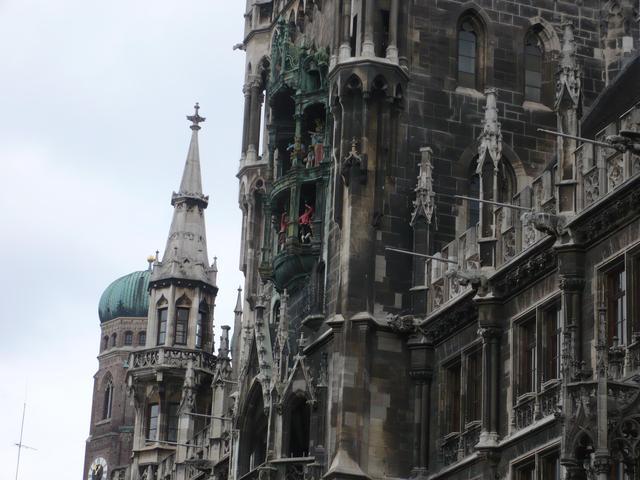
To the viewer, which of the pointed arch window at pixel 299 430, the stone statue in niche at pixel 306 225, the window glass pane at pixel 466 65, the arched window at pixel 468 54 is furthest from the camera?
the stone statue in niche at pixel 306 225

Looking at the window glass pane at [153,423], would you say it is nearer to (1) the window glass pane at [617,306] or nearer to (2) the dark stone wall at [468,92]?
(2) the dark stone wall at [468,92]

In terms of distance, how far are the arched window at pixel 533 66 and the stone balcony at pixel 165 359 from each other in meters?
32.5

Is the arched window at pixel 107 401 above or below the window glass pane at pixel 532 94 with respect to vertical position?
above

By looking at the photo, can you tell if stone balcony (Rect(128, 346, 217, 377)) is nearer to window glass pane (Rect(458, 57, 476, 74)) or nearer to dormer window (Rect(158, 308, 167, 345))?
dormer window (Rect(158, 308, 167, 345))

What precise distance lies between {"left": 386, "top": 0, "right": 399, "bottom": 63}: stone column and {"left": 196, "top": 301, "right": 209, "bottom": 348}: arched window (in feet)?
118

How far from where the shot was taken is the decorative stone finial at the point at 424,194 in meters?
54.2

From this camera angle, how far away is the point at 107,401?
124750 mm

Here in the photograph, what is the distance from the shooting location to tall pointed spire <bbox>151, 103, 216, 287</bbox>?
9038 centimetres

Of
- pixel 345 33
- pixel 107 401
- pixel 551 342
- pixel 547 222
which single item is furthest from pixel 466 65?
pixel 107 401

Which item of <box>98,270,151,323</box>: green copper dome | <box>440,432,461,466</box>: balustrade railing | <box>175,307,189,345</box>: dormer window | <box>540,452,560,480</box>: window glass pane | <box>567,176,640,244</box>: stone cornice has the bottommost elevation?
<box>540,452,560,480</box>: window glass pane

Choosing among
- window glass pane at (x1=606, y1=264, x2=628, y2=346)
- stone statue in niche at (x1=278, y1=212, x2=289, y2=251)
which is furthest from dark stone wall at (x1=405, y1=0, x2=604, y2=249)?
window glass pane at (x1=606, y1=264, x2=628, y2=346)

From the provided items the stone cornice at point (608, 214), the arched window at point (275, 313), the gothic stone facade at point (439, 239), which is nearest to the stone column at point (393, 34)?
the gothic stone facade at point (439, 239)

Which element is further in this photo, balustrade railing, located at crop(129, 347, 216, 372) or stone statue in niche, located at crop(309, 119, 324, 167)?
balustrade railing, located at crop(129, 347, 216, 372)

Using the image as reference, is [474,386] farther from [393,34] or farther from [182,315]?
[182,315]
